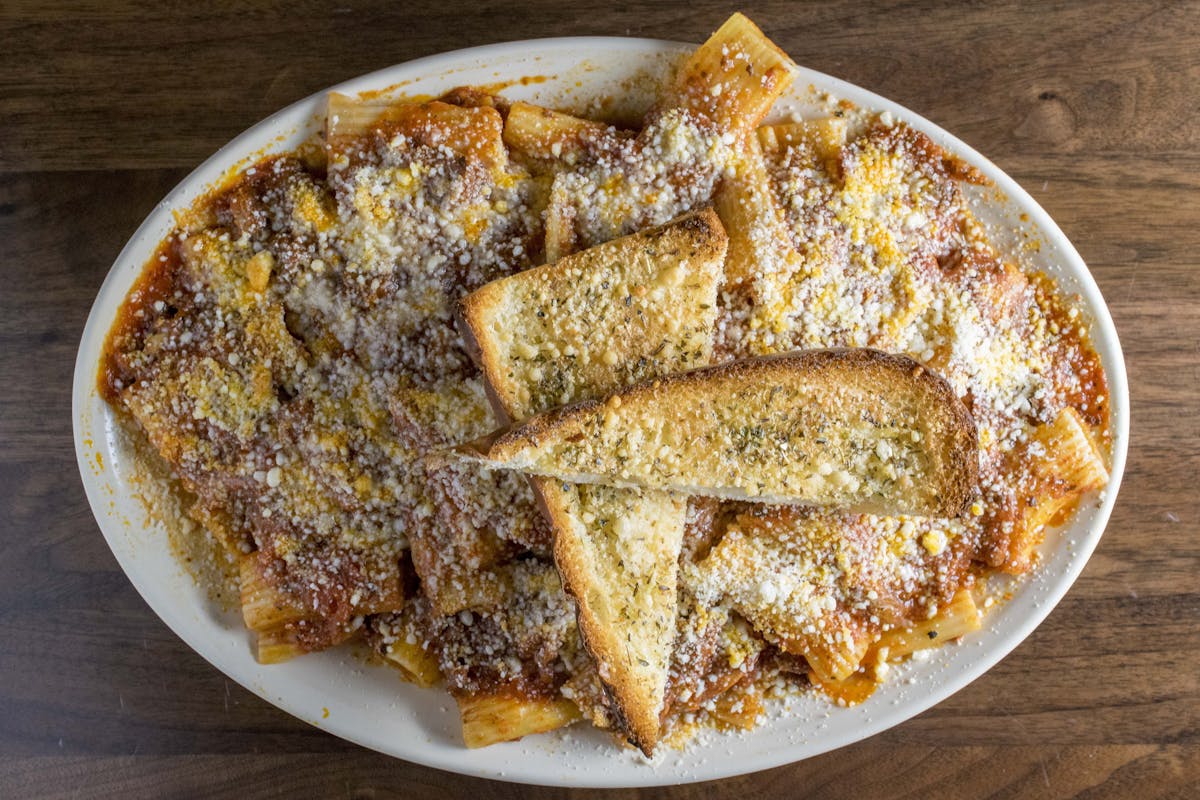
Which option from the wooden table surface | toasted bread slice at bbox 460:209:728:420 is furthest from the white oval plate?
toasted bread slice at bbox 460:209:728:420

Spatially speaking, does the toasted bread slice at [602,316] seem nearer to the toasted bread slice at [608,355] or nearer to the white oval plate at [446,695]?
the toasted bread slice at [608,355]

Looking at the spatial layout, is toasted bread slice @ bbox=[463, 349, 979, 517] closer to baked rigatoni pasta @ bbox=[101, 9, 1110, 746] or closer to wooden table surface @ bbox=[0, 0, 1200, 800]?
baked rigatoni pasta @ bbox=[101, 9, 1110, 746]

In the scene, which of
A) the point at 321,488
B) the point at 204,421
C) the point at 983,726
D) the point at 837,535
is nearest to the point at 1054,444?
the point at 837,535

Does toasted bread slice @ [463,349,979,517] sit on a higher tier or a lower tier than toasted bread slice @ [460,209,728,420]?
lower

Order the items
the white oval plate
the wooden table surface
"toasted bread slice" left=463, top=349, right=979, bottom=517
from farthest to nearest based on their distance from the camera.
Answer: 1. the wooden table surface
2. the white oval plate
3. "toasted bread slice" left=463, top=349, right=979, bottom=517

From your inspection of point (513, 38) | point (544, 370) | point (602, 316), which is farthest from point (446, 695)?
point (513, 38)

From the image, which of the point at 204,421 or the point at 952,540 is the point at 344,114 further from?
the point at 952,540
